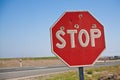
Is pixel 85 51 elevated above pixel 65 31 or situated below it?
below

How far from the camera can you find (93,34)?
309cm

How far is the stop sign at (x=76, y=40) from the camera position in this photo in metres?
3.04

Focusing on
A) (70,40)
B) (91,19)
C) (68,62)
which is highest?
(91,19)

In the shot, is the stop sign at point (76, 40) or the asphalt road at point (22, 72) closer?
the stop sign at point (76, 40)

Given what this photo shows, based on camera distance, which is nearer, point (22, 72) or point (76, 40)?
point (76, 40)

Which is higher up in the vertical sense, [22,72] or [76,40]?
[76,40]

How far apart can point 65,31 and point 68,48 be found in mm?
209

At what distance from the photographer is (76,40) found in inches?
120

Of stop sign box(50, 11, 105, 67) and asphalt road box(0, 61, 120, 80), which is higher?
stop sign box(50, 11, 105, 67)

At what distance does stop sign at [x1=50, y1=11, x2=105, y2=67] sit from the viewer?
9.96ft

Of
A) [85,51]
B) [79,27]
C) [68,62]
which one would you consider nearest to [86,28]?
[79,27]

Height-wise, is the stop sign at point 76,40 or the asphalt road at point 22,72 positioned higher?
the stop sign at point 76,40

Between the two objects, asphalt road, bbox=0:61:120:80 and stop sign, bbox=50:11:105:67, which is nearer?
stop sign, bbox=50:11:105:67

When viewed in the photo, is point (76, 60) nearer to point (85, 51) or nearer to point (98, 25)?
point (85, 51)
